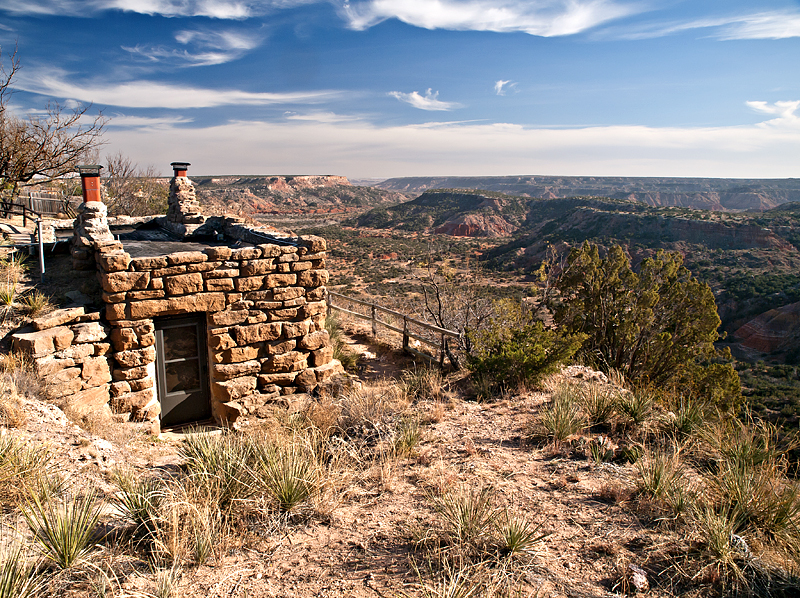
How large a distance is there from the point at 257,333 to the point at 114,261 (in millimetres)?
2015

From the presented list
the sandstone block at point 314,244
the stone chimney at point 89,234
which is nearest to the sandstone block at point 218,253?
the sandstone block at point 314,244

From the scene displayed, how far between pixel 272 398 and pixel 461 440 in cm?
307

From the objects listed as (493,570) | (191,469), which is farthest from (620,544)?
(191,469)

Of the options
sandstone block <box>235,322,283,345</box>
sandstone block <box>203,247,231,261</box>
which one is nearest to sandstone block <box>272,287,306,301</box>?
sandstone block <box>235,322,283,345</box>

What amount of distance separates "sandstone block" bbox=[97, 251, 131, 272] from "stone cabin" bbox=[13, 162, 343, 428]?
13mm

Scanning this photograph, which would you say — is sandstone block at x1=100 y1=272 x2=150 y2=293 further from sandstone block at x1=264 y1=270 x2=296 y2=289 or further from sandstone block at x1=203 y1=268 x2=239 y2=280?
sandstone block at x1=264 y1=270 x2=296 y2=289

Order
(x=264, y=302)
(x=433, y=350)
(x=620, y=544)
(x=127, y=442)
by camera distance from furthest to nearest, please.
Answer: (x=433, y=350) → (x=264, y=302) → (x=127, y=442) → (x=620, y=544)

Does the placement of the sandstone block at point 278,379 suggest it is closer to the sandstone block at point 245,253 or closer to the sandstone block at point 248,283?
the sandstone block at point 248,283

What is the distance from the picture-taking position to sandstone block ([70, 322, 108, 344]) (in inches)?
221

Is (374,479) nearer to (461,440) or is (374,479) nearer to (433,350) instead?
(461,440)

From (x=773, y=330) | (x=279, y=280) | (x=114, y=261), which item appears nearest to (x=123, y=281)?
(x=114, y=261)

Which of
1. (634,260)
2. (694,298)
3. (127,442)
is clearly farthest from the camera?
(634,260)

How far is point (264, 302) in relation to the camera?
661 cm

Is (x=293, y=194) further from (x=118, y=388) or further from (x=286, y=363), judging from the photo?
(x=118, y=388)
